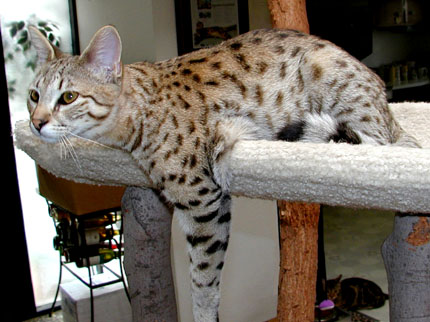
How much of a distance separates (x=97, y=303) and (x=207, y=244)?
1.51m

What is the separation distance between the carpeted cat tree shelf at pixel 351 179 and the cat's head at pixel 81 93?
78 millimetres

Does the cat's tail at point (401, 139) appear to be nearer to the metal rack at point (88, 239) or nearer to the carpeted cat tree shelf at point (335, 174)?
the carpeted cat tree shelf at point (335, 174)

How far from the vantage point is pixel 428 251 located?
950 mm

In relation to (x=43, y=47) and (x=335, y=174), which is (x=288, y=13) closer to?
(x=43, y=47)

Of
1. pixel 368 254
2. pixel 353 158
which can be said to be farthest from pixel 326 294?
pixel 353 158

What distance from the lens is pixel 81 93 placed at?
1.09 meters

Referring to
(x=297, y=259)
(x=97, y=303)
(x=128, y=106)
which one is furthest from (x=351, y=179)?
(x=97, y=303)

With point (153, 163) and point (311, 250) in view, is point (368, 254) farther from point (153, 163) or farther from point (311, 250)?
point (153, 163)

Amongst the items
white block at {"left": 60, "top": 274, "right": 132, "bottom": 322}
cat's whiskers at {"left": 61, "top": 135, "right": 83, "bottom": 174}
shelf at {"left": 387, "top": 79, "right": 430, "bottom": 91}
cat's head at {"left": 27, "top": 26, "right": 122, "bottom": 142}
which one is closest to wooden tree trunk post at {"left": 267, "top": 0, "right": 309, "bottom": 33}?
cat's head at {"left": 27, "top": 26, "right": 122, "bottom": 142}

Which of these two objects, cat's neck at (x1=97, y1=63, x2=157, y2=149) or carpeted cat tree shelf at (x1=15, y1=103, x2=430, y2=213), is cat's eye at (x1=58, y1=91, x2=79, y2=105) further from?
carpeted cat tree shelf at (x1=15, y1=103, x2=430, y2=213)

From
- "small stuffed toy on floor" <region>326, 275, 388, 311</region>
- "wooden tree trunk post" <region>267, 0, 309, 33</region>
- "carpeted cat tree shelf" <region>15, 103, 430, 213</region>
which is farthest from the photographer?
"small stuffed toy on floor" <region>326, 275, 388, 311</region>

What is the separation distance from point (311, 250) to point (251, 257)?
1.14m

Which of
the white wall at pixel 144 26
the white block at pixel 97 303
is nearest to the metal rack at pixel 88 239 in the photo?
the white block at pixel 97 303

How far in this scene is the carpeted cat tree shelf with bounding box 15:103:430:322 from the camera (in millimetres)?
799
